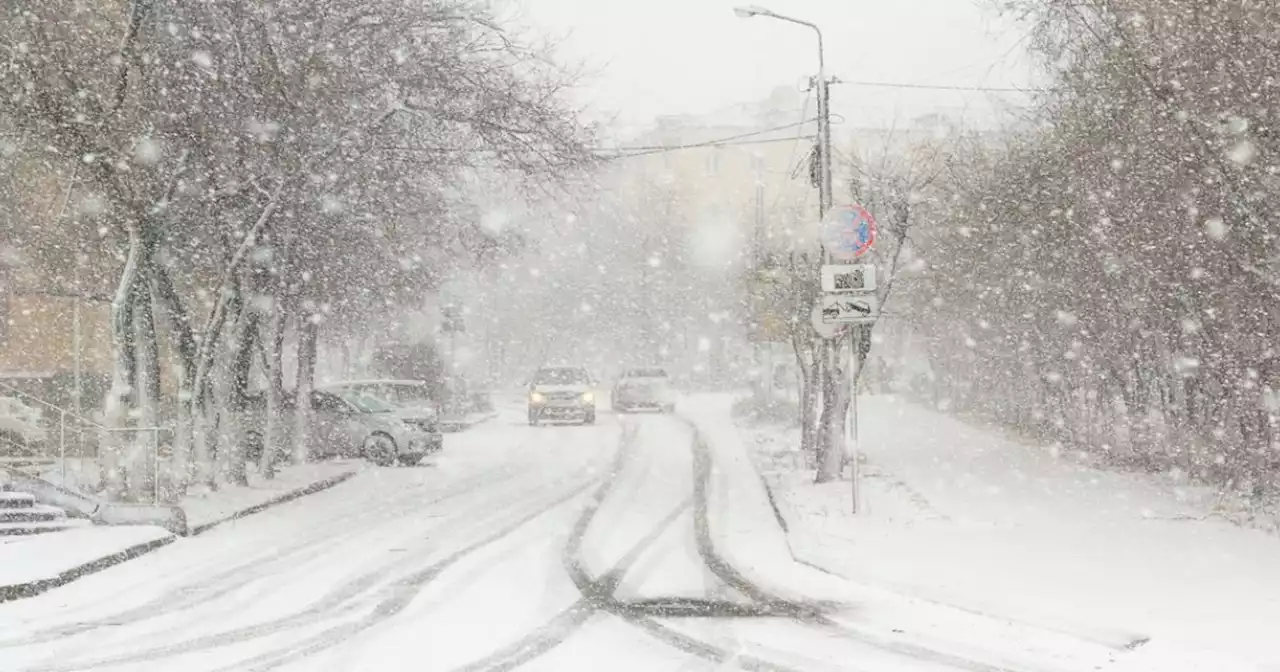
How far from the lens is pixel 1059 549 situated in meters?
12.3

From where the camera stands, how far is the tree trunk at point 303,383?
24578 mm

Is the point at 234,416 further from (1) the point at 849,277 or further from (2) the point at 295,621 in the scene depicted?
(2) the point at 295,621

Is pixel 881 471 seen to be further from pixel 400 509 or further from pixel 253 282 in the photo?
pixel 253 282

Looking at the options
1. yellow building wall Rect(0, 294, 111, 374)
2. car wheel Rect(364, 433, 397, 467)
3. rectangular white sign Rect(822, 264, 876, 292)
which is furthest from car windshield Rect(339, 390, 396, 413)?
rectangular white sign Rect(822, 264, 876, 292)

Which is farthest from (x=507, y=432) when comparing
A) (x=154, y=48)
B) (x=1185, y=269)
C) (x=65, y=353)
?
(x=1185, y=269)

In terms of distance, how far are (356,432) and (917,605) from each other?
1807 cm

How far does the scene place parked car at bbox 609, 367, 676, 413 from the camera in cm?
4488

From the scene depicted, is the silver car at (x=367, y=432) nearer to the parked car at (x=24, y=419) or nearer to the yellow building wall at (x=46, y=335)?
the parked car at (x=24, y=419)

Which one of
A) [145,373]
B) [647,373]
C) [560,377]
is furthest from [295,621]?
[647,373]

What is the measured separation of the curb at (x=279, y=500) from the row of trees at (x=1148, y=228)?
11429 mm

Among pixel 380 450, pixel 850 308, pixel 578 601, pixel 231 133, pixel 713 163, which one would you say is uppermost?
pixel 713 163

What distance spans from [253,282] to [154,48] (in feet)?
18.6

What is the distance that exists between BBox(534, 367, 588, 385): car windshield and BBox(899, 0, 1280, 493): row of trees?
51.4 feet

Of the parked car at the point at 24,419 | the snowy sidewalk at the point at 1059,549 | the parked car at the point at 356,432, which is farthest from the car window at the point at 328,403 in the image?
the snowy sidewalk at the point at 1059,549
